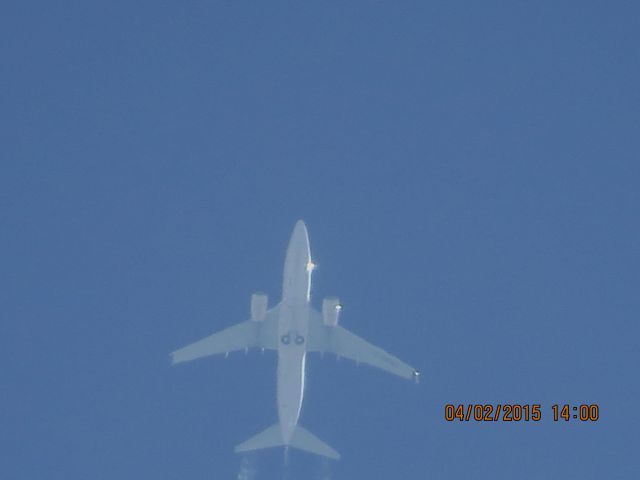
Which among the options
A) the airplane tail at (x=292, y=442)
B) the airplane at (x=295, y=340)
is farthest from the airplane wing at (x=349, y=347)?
the airplane tail at (x=292, y=442)

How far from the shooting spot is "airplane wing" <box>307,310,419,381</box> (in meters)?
97.6

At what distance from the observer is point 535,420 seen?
94.7 meters

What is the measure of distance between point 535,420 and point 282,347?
18520mm

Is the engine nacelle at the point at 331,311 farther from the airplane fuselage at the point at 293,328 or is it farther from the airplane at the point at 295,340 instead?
the airplane fuselage at the point at 293,328

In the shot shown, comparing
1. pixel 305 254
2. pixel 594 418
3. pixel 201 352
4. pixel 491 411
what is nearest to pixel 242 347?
pixel 201 352

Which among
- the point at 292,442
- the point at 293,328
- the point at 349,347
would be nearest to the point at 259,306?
the point at 293,328

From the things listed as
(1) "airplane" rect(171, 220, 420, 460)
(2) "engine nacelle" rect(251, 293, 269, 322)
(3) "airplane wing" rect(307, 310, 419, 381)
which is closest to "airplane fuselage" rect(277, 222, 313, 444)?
(1) "airplane" rect(171, 220, 420, 460)

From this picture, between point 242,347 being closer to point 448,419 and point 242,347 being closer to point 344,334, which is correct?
point 344,334

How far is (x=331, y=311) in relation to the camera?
9550 centimetres

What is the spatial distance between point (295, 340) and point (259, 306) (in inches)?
155

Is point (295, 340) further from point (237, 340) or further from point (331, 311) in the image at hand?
point (237, 340)

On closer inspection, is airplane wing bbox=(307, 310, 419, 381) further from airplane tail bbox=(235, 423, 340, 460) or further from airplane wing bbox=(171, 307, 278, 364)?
airplane tail bbox=(235, 423, 340, 460)

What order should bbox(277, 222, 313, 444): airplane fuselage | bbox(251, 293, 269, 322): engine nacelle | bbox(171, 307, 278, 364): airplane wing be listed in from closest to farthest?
bbox(277, 222, 313, 444): airplane fuselage
bbox(251, 293, 269, 322): engine nacelle
bbox(171, 307, 278, 364): airplane wing

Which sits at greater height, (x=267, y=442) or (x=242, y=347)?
(x=242, y=347)
